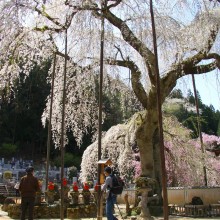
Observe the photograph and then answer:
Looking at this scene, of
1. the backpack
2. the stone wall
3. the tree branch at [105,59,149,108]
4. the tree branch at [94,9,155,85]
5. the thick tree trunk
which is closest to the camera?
the backpack

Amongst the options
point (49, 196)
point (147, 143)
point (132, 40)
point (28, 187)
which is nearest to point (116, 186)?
point (28, 187)

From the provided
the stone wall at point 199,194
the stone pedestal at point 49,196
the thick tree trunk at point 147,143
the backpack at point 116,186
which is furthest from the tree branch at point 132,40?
the stone wall at point 199,194

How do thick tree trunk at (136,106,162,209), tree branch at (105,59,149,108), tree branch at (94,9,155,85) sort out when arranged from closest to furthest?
tree branch at (94,9,155,85) → tree branch at (105,59,149,108) → thick tree trunk at (136,106,162,209)

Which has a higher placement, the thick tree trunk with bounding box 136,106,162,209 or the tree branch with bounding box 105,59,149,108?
the tree branch with bounding box 105,59,149,108

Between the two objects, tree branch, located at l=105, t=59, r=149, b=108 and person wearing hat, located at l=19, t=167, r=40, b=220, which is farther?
tree branch, located at l=105, t=59, r=149, b=108

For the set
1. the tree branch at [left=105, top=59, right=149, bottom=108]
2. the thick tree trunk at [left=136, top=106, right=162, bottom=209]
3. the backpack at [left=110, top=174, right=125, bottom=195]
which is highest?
the tree branch at [left=105, top=59, right=149, bottom=108]

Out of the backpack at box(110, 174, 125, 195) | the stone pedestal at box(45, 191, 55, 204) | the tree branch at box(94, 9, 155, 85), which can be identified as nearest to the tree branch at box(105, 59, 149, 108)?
the tree branch at box(94, 9, 155, 85)

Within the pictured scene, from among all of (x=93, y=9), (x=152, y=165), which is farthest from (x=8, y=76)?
(x=152, y=165)

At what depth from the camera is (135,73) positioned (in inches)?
488

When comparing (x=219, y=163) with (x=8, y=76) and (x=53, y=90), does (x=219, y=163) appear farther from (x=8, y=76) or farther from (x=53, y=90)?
(x=8, y=76)

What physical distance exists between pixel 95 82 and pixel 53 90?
7.14 feet

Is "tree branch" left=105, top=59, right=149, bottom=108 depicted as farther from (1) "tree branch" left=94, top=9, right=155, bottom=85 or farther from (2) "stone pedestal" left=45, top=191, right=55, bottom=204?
(2) "stone pedestal" left=45, top=191, right=55, bottom=204

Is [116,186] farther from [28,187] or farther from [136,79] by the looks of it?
[136,79]

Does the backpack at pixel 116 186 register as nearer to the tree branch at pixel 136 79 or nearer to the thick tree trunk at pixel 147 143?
the thick tree trunk at pixel 147 143
